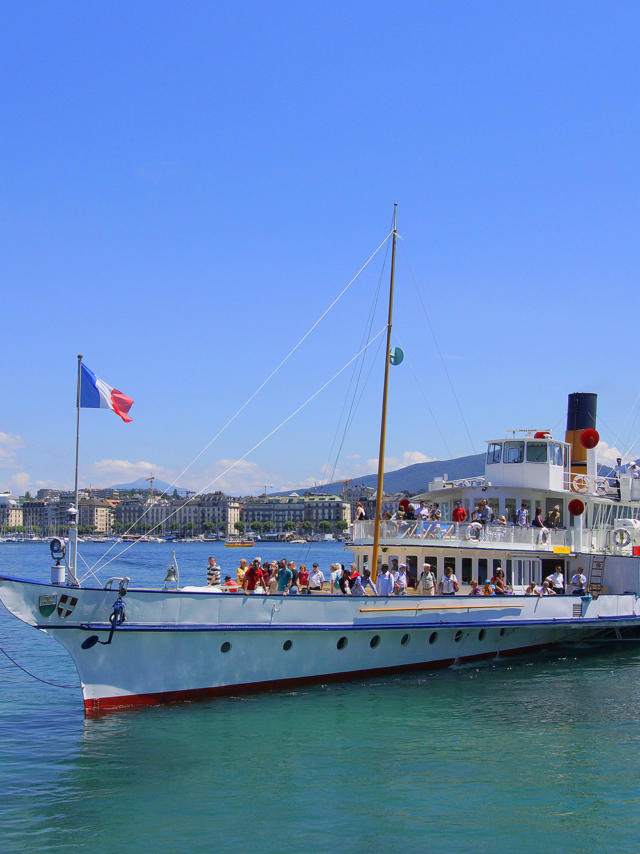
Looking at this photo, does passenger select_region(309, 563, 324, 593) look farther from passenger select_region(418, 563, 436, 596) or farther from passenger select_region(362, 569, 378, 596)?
passenger select_region(418, 563, 436, 596)

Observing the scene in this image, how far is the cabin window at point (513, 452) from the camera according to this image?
83.3 ft

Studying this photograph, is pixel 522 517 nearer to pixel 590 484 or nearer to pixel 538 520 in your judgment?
pixel 538 520

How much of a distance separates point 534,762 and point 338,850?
15.3 feet

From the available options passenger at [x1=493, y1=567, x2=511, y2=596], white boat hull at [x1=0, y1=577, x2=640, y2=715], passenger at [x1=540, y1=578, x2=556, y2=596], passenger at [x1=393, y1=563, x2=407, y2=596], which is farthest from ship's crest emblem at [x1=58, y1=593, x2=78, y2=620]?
passenger at [x1=540, y1=578, x2=556, y2=596]

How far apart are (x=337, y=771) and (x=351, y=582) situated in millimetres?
6668

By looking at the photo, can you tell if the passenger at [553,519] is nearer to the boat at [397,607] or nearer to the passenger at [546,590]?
the boat at [397,607]

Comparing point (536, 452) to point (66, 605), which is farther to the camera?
point (536, 452)

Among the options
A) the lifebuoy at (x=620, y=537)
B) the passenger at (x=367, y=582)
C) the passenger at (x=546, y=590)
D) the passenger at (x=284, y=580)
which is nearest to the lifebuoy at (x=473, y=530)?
the passenger at (x=546, y=590)

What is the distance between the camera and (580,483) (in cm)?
2608

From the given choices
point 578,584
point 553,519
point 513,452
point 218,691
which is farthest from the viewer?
point 513,452

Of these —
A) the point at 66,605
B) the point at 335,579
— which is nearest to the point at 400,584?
the point at 335,579

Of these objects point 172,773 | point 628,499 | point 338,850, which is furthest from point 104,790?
point 628,499

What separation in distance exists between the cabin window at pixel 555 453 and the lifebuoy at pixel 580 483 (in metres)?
0.65

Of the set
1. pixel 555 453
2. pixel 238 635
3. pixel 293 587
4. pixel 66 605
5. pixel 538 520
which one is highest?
pixel 555 453
